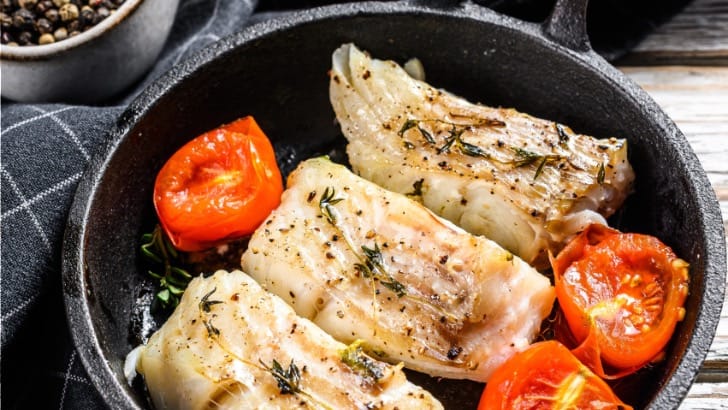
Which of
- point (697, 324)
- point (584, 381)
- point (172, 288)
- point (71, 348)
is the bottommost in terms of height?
point (71, 348)

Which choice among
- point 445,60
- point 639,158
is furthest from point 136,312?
point 639,158

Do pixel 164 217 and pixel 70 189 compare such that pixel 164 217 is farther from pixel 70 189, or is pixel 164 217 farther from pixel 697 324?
pixel 697 324

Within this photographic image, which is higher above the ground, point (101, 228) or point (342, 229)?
point (342, 229)

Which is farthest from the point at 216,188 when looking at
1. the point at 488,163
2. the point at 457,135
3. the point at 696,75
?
the point at 696,75

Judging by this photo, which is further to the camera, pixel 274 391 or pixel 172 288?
pixel 172 288

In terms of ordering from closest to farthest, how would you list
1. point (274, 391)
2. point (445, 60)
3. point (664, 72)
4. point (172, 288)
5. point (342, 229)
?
point (274, 391) < point (342, 229) < point (172, 288) < point (445, 60) < point (664, 72)

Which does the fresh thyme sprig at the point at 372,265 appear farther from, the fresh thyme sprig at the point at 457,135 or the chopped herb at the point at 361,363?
the fresh thyme sprig at the point at 457,135

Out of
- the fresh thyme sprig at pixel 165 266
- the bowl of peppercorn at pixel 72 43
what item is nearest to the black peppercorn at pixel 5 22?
the bowl of peppercorn at pixel 72 43
